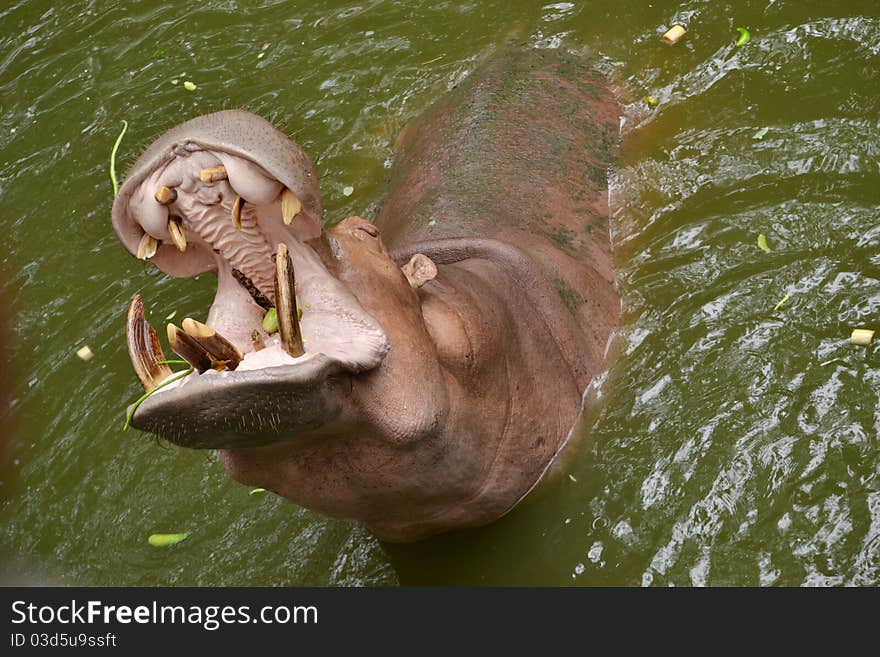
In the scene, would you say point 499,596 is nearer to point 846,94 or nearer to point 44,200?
point 846,94

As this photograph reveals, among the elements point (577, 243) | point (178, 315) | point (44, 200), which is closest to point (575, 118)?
point (577, 243)

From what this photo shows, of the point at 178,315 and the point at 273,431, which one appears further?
the point at 178,315

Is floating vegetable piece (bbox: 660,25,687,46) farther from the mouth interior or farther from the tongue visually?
the tongue

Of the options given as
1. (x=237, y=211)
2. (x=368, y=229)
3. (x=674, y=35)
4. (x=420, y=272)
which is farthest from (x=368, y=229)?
(x=674, y=35)

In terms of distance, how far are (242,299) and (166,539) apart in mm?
1850

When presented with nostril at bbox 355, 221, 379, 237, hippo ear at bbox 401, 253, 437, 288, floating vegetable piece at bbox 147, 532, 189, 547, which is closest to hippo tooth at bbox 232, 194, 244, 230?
nostril at bbox 355, 221, 379, 237

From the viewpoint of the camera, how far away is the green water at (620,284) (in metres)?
4.14

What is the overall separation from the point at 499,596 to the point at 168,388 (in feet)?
5.14

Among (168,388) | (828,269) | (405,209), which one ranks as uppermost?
(168,388)

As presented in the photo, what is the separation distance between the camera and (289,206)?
2936 mm

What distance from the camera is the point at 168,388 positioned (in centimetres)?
281

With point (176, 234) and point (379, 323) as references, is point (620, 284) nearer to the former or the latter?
point (379, 323)

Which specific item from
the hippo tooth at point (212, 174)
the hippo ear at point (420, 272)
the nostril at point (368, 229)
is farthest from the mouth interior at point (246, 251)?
the hippo ear at point (420, 272)

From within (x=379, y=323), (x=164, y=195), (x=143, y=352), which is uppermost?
(x=164, y=195)
